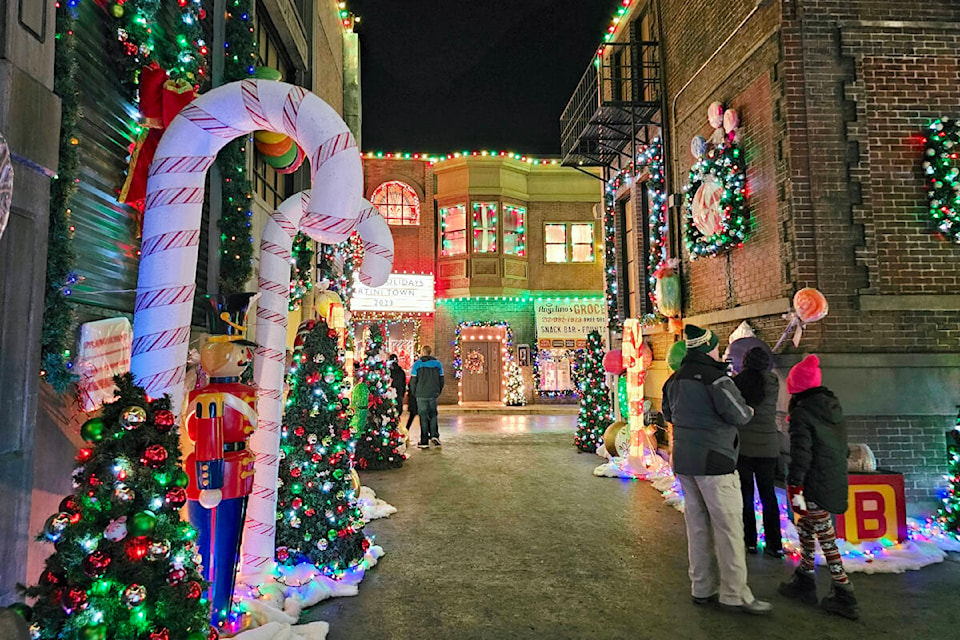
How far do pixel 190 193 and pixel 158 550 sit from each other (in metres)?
2.11

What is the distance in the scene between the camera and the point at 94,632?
238 centimetres

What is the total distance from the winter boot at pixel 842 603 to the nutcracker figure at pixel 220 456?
13.4 ft

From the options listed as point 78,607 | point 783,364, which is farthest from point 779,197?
point 78,607

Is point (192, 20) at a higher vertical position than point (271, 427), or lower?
higher

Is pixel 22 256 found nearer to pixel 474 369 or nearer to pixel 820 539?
pixel 820 539

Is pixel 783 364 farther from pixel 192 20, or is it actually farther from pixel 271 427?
pixel 192 20

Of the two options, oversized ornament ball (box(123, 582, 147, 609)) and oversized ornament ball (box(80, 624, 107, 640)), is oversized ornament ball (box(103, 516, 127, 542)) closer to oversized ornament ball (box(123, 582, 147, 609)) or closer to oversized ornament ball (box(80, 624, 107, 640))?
oversized ornament ball (box(123, 582, 147, 609))

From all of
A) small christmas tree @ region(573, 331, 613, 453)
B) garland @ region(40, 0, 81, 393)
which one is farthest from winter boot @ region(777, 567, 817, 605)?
small christmas tree @ region(573, 331, 613, 453)

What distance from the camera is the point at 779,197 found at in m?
7.08

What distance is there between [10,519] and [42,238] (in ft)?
4.65

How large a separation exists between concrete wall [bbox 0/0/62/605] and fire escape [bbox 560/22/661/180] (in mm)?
9178

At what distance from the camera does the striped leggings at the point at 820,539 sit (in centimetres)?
416

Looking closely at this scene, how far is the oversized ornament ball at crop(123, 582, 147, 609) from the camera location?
2.46 meters

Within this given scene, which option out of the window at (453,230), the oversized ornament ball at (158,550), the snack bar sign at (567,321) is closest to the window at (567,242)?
the snack bar sign at (567,321)
